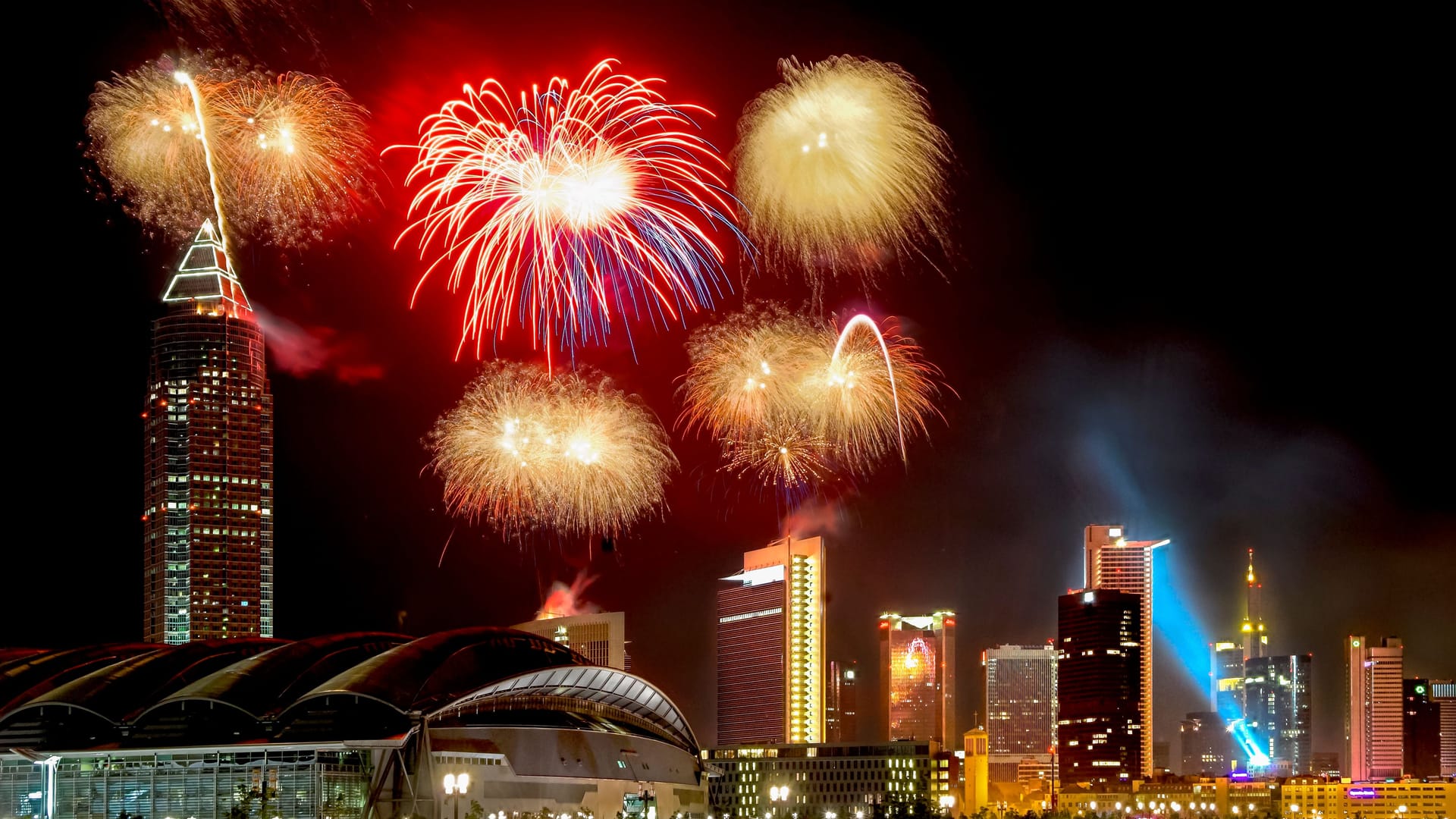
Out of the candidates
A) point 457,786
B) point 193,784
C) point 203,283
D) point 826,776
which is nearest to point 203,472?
point 203,283

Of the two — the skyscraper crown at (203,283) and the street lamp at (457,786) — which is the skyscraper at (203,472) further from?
the street lamp at (457,786)

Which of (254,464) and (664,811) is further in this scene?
(254,464)

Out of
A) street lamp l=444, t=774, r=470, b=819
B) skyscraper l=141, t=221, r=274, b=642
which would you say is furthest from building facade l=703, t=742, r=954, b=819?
street lamp l=444, t=774, r=470, b=819

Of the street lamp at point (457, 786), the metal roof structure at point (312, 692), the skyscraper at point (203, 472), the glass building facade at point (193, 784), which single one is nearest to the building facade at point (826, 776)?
the skyscraper at point (203, 472)

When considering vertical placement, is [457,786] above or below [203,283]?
below

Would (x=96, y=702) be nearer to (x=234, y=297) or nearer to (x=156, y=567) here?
(x=156, y=567)

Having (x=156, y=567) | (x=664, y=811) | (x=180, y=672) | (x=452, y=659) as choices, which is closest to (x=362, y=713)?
(x=452, y=659)

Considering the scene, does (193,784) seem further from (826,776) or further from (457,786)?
(826,776)
